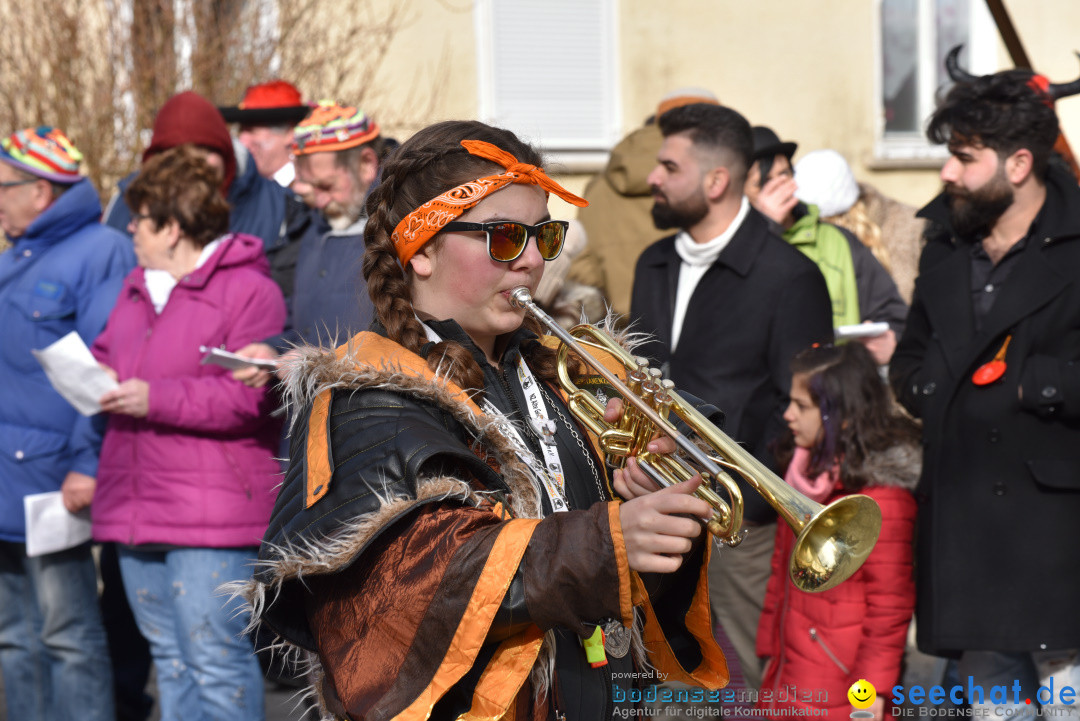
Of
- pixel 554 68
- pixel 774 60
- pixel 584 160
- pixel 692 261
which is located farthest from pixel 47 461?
pixel 774 60

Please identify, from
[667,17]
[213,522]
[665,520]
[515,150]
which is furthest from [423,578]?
[667,17]

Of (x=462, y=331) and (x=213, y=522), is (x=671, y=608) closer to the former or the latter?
(x=462, y=331)

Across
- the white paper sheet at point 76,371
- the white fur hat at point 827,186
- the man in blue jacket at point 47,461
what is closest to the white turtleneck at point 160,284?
the white paper sheet at point 76,371

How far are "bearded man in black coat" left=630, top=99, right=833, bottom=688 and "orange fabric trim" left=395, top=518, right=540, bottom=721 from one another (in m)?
2.47

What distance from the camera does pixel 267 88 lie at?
21.2ft

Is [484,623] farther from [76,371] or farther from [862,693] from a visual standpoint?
[76,371]

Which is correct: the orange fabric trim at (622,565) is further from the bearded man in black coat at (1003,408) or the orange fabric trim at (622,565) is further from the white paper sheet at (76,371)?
the white paper sheet at (76,371)

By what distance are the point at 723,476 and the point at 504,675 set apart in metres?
0.51

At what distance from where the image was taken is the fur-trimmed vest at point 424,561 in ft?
6.36

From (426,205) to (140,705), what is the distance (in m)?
3.86

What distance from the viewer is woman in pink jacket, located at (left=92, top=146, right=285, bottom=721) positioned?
409 centimetres

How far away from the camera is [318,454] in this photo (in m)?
2.14

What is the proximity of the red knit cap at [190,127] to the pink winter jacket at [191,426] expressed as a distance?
1.07m

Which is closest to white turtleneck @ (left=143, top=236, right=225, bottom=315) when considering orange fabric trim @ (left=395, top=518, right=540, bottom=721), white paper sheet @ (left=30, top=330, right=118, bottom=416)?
white paper sheet @ (left=30, top=330, right=118, bottom=416)
